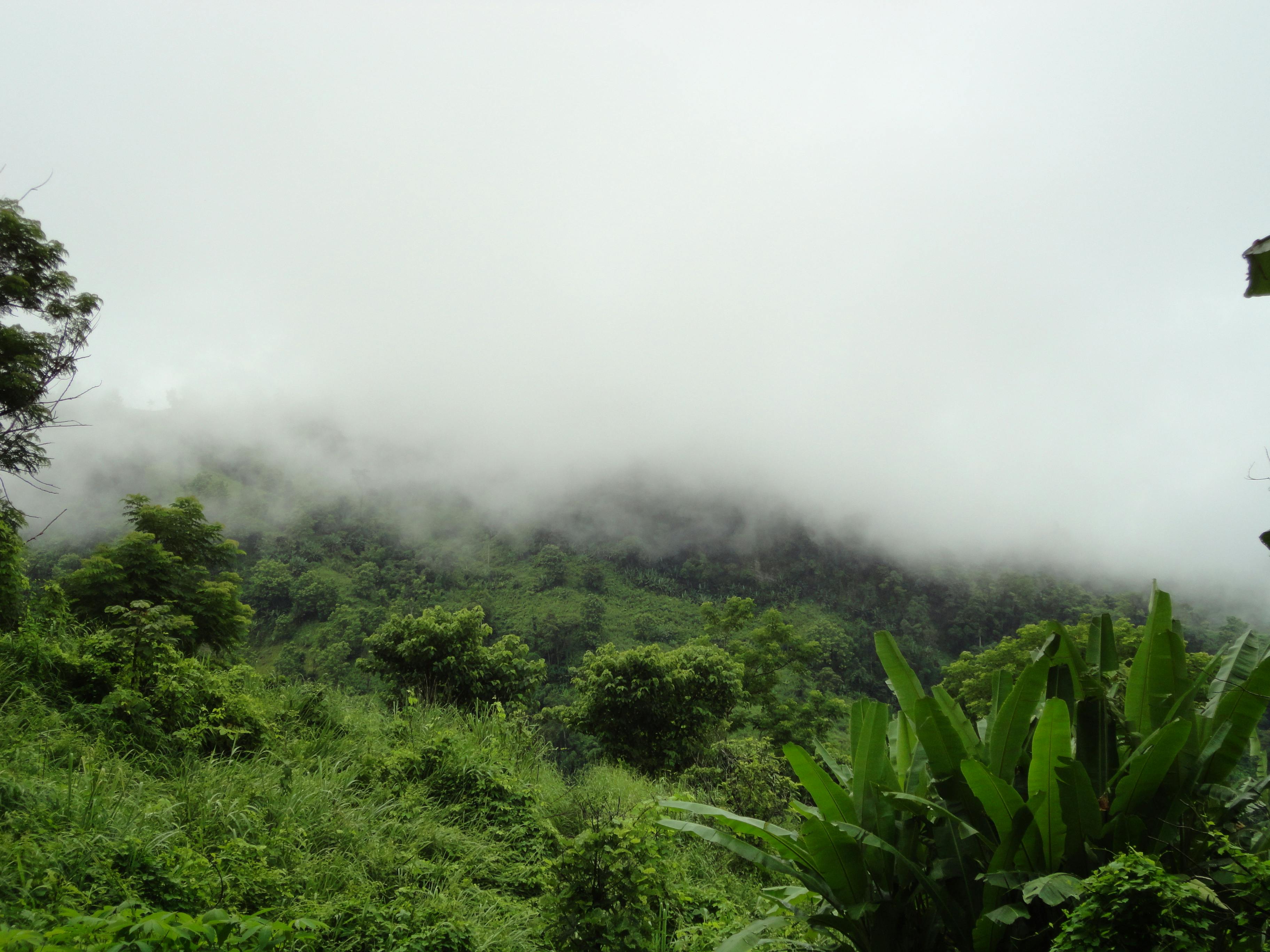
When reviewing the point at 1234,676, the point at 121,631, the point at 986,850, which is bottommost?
the point at 121,631

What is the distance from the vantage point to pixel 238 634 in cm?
1245

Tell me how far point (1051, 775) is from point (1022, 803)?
183mm

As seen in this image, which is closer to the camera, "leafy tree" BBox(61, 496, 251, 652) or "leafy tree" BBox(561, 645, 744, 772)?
"leafy tree" BBox(61, 496, 251, 652)

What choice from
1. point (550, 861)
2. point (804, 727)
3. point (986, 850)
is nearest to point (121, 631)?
point (550, 861)

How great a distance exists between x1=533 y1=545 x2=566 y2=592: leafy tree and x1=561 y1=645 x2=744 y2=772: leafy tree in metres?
51.4

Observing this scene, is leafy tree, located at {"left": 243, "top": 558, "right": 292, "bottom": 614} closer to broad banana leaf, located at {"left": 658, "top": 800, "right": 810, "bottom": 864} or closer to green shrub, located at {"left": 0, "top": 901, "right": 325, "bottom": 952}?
green shrub, located at {"left": 0, "top": 901, "right": 325, "bottom": 952}

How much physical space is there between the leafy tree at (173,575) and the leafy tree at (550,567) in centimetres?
5312

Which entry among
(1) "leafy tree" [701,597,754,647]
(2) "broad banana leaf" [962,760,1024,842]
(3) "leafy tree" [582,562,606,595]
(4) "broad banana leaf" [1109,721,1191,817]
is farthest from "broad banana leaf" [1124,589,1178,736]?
(3) "leafy tree" [582,562,606,595]

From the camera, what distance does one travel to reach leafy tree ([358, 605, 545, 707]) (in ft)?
45.8

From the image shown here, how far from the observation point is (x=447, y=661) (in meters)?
13.9

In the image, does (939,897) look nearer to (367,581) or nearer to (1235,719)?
(1235,719)

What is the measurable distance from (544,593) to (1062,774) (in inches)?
2509

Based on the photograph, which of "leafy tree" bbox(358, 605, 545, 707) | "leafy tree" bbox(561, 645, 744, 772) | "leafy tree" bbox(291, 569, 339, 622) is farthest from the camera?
"leafy tree" bbox(291, 569, 339, 622)

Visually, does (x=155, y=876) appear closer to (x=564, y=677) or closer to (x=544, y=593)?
(x=564, y=677)
